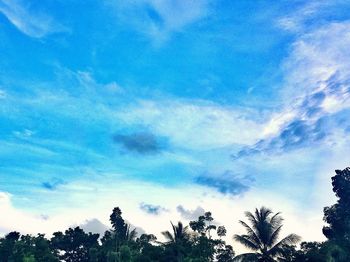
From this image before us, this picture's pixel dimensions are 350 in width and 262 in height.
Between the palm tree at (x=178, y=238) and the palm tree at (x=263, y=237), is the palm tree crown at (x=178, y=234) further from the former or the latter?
the palm tree at (x=263, y=237)

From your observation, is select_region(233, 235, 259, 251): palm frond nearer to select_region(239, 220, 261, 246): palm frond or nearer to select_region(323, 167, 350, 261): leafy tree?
select_region(239, 220, 261, 246): palm frond

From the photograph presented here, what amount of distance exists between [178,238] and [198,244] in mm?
3965

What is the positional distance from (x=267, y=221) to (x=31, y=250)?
3966 cm

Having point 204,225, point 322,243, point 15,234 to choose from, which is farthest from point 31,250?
point 322,243

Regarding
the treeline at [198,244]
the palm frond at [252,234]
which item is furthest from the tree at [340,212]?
the palm frond at [252,234]

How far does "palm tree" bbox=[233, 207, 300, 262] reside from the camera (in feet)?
116

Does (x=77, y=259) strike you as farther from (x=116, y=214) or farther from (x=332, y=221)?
(x=332, y=221)

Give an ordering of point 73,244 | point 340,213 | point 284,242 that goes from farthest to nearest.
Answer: point 73,244, point 340,213, point 284,242

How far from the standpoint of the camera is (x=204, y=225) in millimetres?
60438

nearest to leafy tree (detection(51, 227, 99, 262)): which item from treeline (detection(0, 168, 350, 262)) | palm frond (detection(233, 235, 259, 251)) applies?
treeline (detection(0, 168, 350, 262))

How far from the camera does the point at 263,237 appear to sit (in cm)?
3588

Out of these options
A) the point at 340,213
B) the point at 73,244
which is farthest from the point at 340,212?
the point at 73,244

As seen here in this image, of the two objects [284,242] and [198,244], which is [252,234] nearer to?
[284,242]

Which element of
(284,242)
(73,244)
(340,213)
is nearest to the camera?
(284,242)
